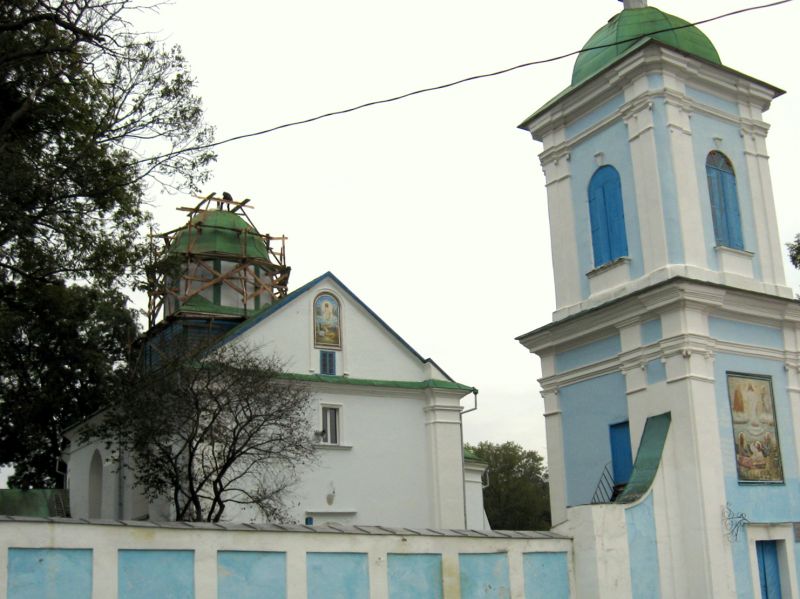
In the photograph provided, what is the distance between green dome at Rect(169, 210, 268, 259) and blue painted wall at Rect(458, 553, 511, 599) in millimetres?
20471

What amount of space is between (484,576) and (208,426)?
9.33 metres

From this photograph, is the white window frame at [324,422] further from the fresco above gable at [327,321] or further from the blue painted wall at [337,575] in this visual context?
the blue painted wall at [337,575]

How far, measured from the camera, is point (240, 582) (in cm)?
1199

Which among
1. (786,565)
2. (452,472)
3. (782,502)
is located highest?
(452,472)

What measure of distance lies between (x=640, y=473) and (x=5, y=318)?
11882 millimetres

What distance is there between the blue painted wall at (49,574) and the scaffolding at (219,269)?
20.1m

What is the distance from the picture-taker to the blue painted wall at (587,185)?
1822 centimetres

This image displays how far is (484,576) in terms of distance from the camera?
13.9 meters

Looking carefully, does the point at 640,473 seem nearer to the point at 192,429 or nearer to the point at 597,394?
the point at 597,394

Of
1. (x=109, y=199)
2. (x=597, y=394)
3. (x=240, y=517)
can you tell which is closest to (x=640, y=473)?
(x=597, y=394)

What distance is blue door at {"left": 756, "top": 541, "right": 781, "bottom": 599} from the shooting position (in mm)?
16672

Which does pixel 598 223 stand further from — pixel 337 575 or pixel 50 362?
pixel 50 362

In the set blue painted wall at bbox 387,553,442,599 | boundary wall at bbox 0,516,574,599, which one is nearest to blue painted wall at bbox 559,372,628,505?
boundary wall at bbox 0,516,574,599

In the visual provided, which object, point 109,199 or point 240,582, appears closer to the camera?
point 240,582
